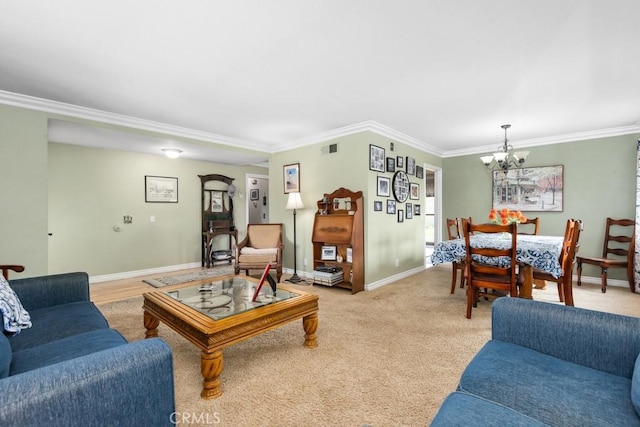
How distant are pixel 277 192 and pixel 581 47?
426 centimetres

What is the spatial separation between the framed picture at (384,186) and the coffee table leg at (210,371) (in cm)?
315

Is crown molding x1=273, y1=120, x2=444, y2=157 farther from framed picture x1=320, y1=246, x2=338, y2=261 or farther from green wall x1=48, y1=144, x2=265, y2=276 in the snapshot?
green wall x1=48, y1=144, x2=265, y2=276

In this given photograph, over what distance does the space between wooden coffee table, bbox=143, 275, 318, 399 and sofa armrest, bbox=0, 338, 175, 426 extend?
694mm

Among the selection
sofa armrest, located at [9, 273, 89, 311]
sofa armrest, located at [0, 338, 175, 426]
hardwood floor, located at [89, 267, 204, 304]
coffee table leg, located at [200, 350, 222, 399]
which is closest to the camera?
sofa armrest, located at [0, 338, 175, 426]

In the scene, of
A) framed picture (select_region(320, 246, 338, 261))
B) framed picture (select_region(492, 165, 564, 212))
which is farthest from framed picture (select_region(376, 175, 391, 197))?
framed picture (select_region(492, 165, 564, 212))

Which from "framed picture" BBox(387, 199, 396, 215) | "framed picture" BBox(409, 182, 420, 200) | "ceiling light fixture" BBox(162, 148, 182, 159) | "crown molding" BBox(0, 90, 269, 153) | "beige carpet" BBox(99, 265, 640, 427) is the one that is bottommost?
"beige carpet" BBox(99, 265, 640, 427)

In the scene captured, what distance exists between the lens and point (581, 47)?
225 centimetres

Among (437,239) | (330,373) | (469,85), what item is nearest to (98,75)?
(330,373)

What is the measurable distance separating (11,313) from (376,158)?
3.86 m

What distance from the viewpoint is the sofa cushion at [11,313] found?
1.53m

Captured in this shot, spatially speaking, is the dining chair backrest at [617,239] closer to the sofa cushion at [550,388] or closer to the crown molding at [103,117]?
the sofa cushion at [550,388]

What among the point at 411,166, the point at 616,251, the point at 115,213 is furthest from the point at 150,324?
the point at 616,251

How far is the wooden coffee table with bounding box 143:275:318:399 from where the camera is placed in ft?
5.85

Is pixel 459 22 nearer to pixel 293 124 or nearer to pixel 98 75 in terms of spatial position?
pixel 293 124
